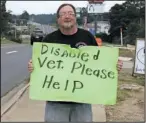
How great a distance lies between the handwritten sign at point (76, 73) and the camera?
185 inches

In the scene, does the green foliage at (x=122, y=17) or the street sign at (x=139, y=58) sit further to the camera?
the green foliage at (x=122, y=17)

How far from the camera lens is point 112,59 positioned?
4.73 m

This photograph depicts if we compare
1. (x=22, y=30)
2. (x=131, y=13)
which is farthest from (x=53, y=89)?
(x=131, y=13)

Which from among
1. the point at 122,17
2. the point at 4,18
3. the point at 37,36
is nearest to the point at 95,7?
the point at 37,36

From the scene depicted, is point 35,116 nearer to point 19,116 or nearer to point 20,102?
point 19,116

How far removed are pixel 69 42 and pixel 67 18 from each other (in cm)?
26

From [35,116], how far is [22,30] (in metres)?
73.9

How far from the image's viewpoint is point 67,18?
457cm

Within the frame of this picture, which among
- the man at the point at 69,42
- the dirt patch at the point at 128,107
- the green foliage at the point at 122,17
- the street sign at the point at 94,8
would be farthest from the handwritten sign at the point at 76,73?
the green foliage at the point at 122,17

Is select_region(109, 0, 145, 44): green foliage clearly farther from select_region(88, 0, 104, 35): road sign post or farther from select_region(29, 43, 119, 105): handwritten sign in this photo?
select_region(29, 43, 119, 105): handwritten sign

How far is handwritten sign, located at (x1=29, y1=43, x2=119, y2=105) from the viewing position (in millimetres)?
4711

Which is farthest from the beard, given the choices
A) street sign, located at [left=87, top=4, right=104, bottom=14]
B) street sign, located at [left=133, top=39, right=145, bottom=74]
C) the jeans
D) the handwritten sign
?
street sign, located at [left=87, top=4, right=104, bottom=14]

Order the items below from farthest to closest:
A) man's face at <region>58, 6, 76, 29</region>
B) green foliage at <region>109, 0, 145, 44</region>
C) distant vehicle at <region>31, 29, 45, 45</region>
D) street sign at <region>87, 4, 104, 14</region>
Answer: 1. green foliage at <region>109, 0, 145, 44</region>
2. street sign at <region>87, 4, 104, 14</region>
3. distant vehicle at <region>31, 29, 45, 45</region>
4. man's face at <region>58, 6, 76, 29</region>

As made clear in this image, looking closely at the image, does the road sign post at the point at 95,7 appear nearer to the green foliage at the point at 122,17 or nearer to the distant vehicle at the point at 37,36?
the distant vehicle at the point at 37,36
